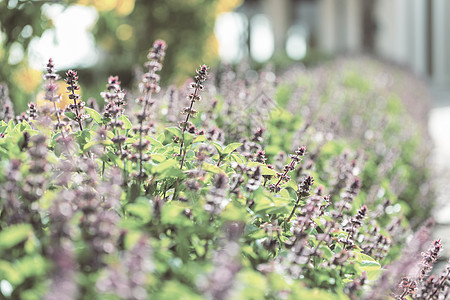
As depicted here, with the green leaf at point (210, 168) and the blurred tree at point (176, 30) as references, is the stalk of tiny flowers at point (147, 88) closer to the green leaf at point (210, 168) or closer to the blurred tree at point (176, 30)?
the green leaf at point (210, 168)

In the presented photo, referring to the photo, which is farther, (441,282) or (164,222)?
(441,282)

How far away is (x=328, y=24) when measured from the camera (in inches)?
1033

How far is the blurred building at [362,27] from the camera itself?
24828 mm

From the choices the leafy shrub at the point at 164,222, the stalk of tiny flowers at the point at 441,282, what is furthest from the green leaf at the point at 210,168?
the stalk of tiny flowers at the point at 441,282

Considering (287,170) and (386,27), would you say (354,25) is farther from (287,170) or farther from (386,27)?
(287,170)

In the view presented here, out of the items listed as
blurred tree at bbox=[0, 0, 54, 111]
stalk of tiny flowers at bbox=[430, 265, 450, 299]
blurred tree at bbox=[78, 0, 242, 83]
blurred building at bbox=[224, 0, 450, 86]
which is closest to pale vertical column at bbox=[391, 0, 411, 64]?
blurred building at bbox=[224, 0, 450, 86]

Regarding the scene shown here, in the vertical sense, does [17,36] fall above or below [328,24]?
above

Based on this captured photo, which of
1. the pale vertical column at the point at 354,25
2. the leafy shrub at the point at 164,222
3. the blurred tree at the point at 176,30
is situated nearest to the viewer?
the leafy shrub at the point at 164,222

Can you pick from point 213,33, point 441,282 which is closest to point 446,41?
point 213,33

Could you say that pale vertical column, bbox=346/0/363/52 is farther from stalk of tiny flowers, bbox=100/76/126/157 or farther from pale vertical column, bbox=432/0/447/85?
stalk of tiny flowers, bbox=100/76/126/157

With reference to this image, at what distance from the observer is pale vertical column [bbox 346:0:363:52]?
2611 cm

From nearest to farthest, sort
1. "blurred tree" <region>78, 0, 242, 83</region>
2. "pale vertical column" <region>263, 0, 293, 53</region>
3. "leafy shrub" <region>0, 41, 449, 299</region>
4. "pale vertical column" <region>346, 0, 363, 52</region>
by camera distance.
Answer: "leafy shrub" <region>0, 41, 449, 299</region>, "blurred tree" <region>78, 0, 242, 83</region>, "pale vertical column" <region>346, 0, 363, 52</region>, "pale vertical column" <region>263, 0, 293, 53</region>

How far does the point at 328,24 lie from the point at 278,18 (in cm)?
233

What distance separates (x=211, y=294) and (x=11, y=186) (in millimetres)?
529
